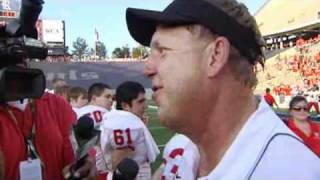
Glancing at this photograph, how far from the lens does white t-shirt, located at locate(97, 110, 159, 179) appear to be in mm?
4961

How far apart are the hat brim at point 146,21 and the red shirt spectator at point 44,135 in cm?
102

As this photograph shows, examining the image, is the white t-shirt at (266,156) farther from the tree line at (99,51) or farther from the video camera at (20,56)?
the tree line at (99,51)

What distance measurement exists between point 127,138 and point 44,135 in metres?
2.40

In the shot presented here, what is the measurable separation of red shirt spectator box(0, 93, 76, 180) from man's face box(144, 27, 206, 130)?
1.19 m

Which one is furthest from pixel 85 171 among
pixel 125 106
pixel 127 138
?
pixel 125 106

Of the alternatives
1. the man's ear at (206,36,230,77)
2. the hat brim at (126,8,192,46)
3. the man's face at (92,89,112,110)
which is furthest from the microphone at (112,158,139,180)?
the man's face at (92,89,112,110)

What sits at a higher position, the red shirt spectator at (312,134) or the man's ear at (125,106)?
the man's ear at (125,106)

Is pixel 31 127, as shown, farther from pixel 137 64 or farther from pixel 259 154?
pixel 137 64

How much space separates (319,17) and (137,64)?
26723mm

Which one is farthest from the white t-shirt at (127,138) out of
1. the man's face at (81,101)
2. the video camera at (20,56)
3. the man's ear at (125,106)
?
the man's face at (81,101)

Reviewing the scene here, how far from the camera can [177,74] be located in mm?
1430

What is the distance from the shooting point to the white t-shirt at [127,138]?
16.3 feet

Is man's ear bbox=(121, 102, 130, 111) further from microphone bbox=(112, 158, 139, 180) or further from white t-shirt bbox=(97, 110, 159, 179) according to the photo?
microphone bbox=(112, 158, 139, 180)

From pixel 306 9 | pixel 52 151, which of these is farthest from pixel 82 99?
pixel 306 9
